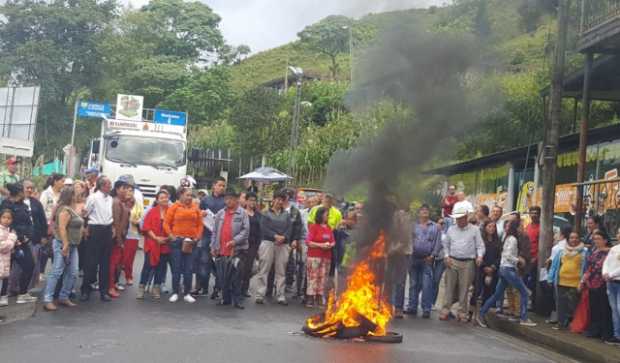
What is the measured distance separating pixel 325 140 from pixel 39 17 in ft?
68.6

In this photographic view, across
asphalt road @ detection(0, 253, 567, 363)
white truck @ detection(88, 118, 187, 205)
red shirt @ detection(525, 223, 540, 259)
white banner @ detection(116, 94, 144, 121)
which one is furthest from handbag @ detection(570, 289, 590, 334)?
white banner @ detection(116, 94, 144, 121)

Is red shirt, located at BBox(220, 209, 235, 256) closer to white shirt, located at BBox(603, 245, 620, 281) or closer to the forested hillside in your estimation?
white shirt, located at BBox(603, 245, 620, 281)

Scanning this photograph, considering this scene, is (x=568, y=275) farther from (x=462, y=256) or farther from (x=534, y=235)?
(x=534, y=235)

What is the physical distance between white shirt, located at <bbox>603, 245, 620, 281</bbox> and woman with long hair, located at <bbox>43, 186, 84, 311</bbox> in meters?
7.07

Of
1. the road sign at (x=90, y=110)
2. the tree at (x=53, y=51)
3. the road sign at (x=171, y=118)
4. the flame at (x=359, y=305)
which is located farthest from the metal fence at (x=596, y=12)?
the tree at (x=53, y=51)

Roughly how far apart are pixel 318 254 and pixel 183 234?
2267 millimetres

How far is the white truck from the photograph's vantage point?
2233cm

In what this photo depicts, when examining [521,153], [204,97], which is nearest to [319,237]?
[521,153]

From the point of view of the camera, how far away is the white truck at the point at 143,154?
2233 centimetres

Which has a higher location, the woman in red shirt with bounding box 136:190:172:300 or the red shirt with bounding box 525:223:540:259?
the red shirt with bounding box 525:223:540:259

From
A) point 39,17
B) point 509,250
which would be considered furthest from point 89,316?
point 39,17

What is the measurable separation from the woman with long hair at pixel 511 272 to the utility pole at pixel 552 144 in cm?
94

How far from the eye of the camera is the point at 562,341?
10.3 metres

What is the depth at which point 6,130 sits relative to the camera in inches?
771
